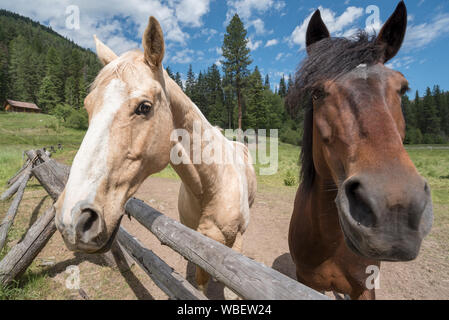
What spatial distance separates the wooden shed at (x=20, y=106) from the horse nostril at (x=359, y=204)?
75050mm

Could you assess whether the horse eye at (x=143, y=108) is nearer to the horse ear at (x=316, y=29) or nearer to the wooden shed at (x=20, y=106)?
the horse ear at (x=316, y=29)

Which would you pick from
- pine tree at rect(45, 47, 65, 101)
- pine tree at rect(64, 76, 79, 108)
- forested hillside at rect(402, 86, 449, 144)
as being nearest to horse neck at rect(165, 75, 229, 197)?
pine tree at rect(64, 76, 79, 108)

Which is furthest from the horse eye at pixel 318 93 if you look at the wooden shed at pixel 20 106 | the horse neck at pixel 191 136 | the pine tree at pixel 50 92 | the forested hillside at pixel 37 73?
the wooden shed at pixel 20 106

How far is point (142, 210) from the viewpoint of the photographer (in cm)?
263

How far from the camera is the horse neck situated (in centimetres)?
194

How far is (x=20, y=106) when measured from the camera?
52.9m

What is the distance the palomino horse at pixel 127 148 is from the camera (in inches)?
45.2

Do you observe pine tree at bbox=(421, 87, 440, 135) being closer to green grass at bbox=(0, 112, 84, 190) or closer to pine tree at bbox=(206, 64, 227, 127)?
pine tree at bbox=(206, 64, 227, 127)

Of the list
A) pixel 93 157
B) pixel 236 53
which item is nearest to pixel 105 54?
pixel 93 157

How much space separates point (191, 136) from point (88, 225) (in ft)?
3.99

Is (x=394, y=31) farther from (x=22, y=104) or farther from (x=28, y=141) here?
A: (x=22, y=104)
